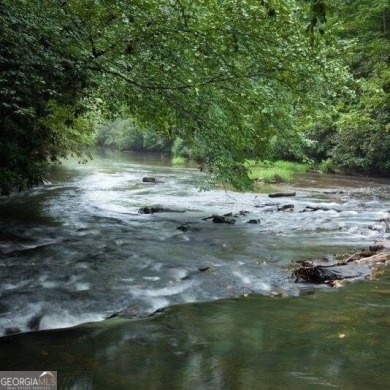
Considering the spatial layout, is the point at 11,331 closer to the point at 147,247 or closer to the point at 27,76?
the point at 27,76

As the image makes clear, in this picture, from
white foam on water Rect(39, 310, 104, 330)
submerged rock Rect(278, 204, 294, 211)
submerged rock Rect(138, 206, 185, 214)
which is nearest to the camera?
white foam on water Rect(39, 310, 104, 330)

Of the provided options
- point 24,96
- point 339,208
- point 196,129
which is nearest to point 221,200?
point 339,208

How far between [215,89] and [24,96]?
4662mm

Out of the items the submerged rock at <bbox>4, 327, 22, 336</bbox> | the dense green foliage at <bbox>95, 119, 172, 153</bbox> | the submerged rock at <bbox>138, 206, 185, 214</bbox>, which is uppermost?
the dense green foliage at <bbox>95, 119, 172, 153</bbox>

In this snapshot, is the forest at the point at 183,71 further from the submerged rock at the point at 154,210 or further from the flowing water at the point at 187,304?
the submerged rock at the point at 154,210

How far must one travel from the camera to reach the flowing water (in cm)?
439

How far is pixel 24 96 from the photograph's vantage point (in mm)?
7652

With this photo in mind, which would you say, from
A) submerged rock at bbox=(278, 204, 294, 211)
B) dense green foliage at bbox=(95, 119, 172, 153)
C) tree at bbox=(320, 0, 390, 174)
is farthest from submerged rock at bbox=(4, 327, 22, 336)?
dense green foliage at bbox=(95, 119, 172, 153)

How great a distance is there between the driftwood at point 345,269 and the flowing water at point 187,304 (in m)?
0.26

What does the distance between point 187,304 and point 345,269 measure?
3.03 meters

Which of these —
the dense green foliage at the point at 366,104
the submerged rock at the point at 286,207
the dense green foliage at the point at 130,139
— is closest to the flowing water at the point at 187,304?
the submerged rock at the point at 286,207

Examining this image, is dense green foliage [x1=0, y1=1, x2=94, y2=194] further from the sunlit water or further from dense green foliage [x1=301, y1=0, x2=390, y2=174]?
dense green foliage [x1=301, y1=0, x2=390, y2=174]

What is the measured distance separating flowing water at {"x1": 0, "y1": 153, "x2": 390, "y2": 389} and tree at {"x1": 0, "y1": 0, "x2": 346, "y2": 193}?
2.02 metres

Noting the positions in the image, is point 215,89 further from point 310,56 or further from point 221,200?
point 221,200
